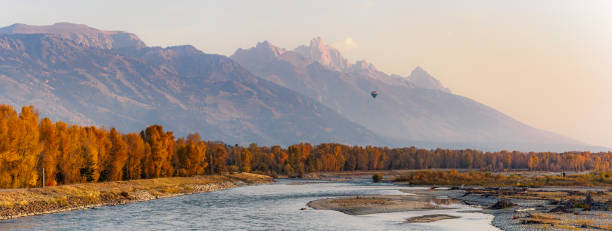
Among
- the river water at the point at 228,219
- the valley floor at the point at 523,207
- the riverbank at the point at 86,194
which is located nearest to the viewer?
the valley floor at the point at 523,207

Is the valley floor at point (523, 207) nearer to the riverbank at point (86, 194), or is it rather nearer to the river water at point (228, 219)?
the river water at point (228, 219)

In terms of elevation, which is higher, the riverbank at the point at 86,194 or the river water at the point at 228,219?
the riverbank at the point at 86,194

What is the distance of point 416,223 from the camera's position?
195 feet

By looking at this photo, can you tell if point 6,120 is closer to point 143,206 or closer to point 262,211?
point 143,206

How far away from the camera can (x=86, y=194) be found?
83.1 m

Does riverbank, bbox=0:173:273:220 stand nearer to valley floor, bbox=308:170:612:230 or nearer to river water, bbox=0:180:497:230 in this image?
river water, bbox=0:180:497:230

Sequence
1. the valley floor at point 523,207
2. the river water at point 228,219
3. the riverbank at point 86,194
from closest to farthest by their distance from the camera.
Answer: the valley floor at point 523,207 → the river water at point 228,219 → the riverbank at point 86,194

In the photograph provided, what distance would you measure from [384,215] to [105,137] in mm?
64552

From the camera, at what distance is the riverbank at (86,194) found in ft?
220

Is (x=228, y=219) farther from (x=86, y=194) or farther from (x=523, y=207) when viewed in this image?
(x=523, y=207)

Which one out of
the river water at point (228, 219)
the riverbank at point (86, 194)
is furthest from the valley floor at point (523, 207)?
the riverbank at point (86, 194)

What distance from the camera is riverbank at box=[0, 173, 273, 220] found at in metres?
67.2

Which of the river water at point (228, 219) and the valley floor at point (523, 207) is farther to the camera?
the river water at point (228, 219)

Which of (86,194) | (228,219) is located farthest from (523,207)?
(86,194)
